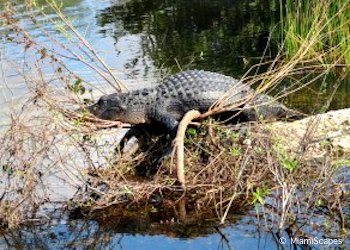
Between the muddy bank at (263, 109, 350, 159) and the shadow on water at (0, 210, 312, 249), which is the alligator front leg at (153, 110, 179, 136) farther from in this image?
the shadow on water at (0, 210, 312, 249)

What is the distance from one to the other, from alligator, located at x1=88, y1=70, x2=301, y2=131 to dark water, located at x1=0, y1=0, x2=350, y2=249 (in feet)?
2.35

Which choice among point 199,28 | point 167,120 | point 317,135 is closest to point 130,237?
point 167,120

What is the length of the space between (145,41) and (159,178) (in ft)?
23.1

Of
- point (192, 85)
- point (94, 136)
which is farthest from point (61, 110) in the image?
point (192, 85)

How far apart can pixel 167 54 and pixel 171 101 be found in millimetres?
5018

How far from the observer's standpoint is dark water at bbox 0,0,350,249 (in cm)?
468

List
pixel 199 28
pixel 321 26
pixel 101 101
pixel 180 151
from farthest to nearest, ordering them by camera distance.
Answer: pixel 199 28 < pixel 321 26 < pixel 101 101 < pixel 180 151

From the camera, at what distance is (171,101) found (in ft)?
19.6

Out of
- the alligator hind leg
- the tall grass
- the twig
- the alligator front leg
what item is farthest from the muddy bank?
the tall grass

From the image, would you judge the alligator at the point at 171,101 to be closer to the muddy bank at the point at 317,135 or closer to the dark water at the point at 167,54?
the muddy bank at the point at 317,135

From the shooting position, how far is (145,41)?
470 inches

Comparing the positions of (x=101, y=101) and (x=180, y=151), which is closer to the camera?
(x=180, y=151)

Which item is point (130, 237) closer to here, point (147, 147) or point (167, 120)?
point (147, 147)

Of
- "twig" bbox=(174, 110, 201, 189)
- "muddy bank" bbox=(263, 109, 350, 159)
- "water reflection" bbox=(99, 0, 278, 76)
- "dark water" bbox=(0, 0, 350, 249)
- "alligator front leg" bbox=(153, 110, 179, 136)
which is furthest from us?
"water reflection" bbox=(99, 0, 278, 76)
